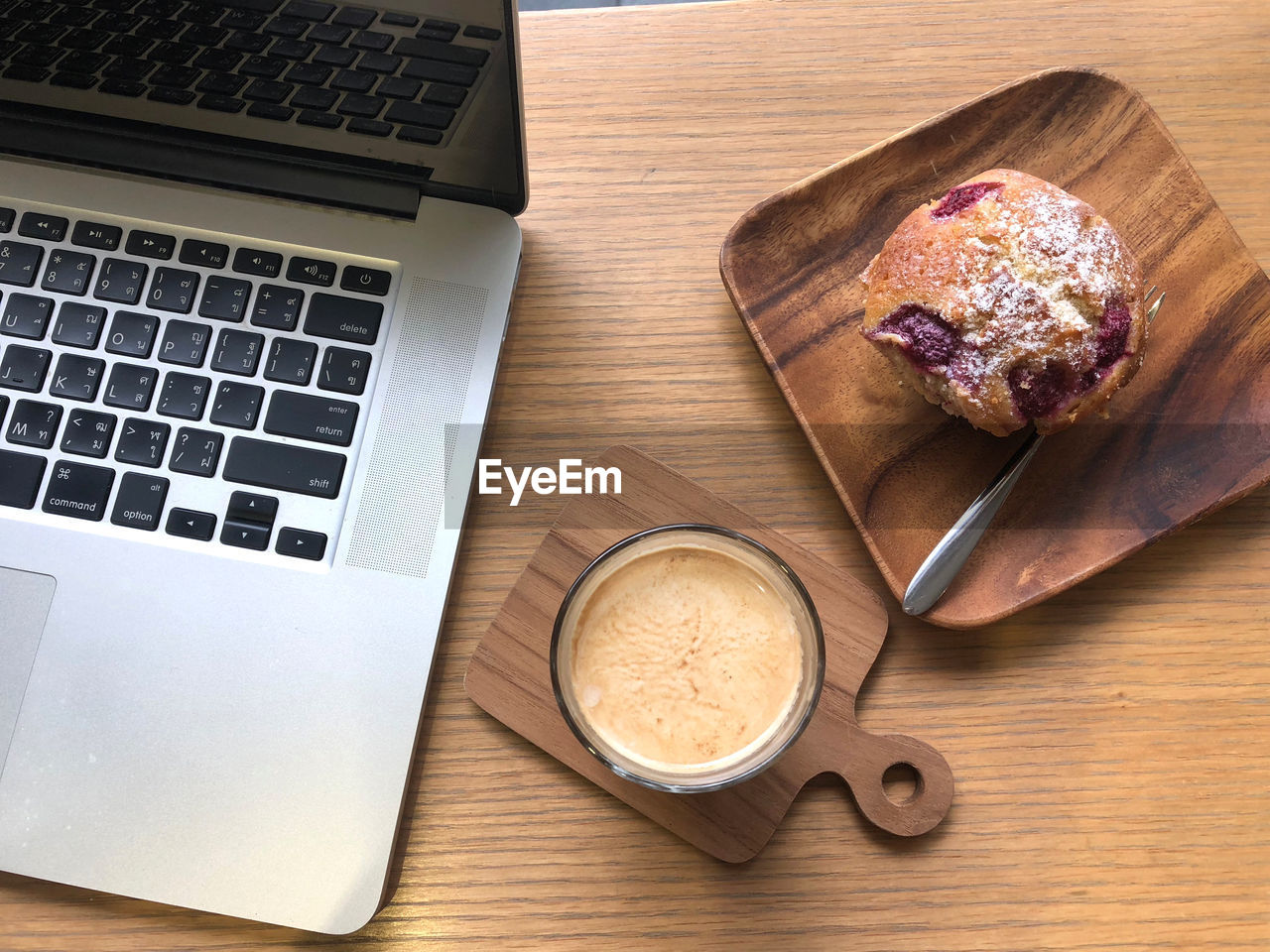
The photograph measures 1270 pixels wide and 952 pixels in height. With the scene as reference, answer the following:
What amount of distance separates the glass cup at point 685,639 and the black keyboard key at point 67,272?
45cm

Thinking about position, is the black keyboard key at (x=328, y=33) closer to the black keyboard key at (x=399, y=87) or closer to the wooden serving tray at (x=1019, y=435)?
the black keyboard key at (x=399, y=87)

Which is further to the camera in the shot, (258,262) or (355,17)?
(258,262)

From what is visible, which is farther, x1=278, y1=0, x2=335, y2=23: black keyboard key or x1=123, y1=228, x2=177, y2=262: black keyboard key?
x1=123, y1=228, x2=177, y2=262: black keyboard key

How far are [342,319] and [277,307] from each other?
5cm

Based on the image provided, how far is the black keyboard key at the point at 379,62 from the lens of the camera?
0.64m

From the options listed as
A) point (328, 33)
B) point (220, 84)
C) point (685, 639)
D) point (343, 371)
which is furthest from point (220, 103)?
point (685, 639)

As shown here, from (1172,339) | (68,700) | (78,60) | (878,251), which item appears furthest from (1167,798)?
(78,60)

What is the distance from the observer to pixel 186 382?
2.26ft

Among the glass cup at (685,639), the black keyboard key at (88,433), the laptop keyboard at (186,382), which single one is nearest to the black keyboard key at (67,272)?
the laptop keyboard at (186,382)

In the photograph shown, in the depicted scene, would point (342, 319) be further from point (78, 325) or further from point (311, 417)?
point (78, 325)

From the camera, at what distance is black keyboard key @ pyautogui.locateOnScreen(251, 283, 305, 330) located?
701 millimetres

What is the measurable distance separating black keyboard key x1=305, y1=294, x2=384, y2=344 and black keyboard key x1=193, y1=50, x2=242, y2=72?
170 mm

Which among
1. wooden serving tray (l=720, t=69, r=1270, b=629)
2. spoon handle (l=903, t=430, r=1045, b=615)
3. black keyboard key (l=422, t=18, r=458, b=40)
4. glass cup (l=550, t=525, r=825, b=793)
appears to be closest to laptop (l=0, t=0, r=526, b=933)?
black keyboard key (l=422, t=18, r=458, b=40)

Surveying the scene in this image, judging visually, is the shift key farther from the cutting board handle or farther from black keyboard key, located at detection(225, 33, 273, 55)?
the cutting board handle
